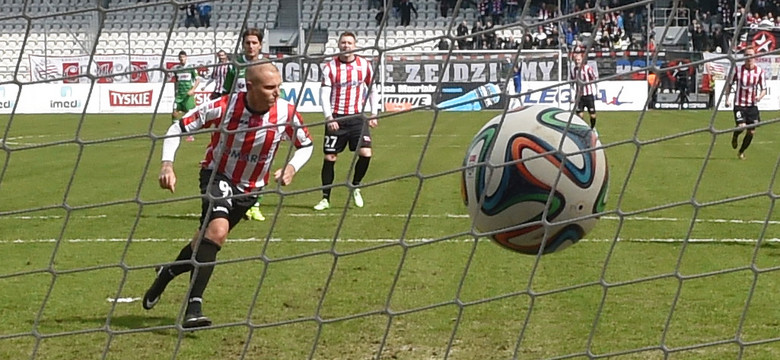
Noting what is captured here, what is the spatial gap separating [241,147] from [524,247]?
2060 millimetres

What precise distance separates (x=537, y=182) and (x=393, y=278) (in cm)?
265

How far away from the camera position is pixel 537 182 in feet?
15.9

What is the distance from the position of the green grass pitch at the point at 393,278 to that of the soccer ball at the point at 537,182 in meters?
0.19

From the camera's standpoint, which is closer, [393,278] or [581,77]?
[581,77]

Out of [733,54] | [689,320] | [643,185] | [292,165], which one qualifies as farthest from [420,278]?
[643,185]

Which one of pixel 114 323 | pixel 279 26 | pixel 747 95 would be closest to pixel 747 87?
pixel 747 95

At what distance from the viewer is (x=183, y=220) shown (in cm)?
1058

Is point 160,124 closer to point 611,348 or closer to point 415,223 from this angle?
point 415,223

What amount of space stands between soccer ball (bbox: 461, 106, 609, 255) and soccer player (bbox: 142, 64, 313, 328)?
128cm

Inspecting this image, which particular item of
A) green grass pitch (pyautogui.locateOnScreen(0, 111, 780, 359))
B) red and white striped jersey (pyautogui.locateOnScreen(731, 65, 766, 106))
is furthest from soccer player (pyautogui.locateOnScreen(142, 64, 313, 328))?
red and white striped jersey (pyautogui.locateOnScreen(731, 65, 766, 106))

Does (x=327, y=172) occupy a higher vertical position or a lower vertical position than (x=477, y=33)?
lower

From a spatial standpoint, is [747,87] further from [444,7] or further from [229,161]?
[229,161]

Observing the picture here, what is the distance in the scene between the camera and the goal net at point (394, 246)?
4.80 meters

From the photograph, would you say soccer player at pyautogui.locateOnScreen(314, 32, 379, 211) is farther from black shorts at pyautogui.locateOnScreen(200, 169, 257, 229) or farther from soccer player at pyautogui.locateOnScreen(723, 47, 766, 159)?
soccer player at pyautogui.locateOnScreen(723, 47, 766, 159)
